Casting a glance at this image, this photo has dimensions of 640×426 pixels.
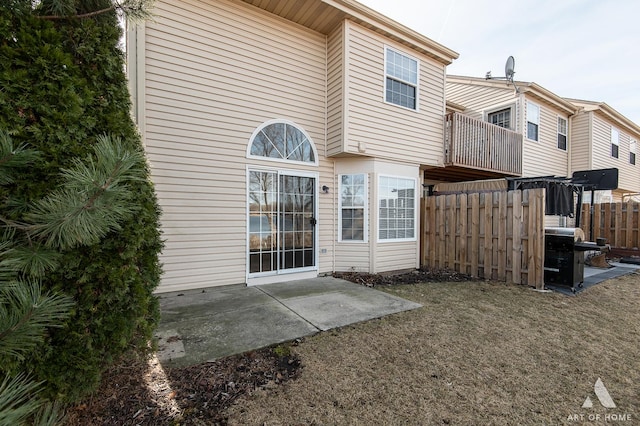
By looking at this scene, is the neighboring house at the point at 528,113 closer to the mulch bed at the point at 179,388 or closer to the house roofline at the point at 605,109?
the house roofline at the point at 605,109

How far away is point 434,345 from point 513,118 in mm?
10060

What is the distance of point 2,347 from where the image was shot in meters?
1.00

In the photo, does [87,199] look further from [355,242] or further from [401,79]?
[401,79]

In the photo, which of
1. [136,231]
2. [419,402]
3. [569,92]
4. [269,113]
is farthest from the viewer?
[569,92]

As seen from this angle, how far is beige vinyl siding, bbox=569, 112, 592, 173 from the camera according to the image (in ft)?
36.7

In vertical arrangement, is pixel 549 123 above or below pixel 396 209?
above

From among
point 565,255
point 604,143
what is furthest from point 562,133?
point 565,255

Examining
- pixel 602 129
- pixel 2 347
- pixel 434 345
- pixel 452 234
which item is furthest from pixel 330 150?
pixel 602 129

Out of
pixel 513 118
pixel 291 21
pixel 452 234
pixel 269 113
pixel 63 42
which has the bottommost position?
pixel 452 234

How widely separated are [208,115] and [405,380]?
506cm

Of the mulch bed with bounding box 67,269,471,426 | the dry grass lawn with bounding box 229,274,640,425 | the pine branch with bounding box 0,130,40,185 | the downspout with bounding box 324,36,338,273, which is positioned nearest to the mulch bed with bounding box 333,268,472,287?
the downspout with bounding box 324,36,338,273

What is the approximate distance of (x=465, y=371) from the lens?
2.39m

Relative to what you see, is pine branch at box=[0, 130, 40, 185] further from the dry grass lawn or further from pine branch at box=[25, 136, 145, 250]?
the dry grass lawn

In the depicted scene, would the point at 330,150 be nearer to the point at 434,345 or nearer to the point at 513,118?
the point at 434,345
